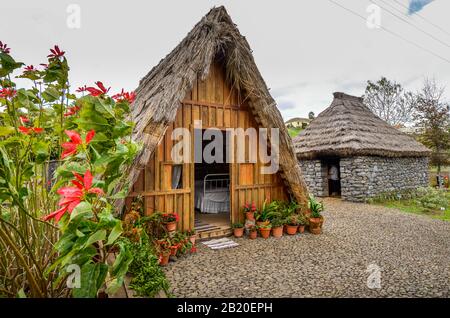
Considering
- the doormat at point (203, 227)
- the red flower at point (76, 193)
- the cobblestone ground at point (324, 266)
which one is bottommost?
the cobblestone ground at point (324, 266)

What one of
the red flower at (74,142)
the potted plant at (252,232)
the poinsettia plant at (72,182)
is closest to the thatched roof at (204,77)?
the potted plant at (252,232)

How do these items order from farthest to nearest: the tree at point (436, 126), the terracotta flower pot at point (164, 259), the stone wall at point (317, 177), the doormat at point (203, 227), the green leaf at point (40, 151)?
1. the tree at point (436, 126)
2. the stone wall at point (317, 177)
3. the doormat at point (203, 227)
4. the terracotta flower pot at point (164, 259)
5. the green leaf at point (40, 151)

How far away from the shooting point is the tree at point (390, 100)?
2216 centimetres

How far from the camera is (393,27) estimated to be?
8.55m

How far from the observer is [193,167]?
4.88 meters

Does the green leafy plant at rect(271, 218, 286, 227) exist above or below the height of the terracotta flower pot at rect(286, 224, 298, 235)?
above

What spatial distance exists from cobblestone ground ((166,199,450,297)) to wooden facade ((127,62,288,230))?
0.90 m

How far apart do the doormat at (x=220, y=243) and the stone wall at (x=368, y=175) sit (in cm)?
673

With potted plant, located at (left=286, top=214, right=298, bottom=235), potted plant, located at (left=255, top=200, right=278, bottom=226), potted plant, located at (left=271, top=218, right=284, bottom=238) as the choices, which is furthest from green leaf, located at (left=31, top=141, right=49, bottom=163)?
potted plant, located at (left=286, top=214, right=298, bottom=235)

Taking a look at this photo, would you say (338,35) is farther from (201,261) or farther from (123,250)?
(123,250)

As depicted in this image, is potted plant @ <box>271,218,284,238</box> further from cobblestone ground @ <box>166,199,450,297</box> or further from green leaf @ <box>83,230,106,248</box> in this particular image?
green leaf @ <box>83,230,106,248</box>

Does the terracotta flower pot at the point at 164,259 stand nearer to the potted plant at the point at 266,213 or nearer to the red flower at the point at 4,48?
the potted plant at the point at 266,213

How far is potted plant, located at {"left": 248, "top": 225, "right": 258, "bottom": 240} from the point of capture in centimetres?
494

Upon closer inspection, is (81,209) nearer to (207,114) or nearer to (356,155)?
(207,114)
